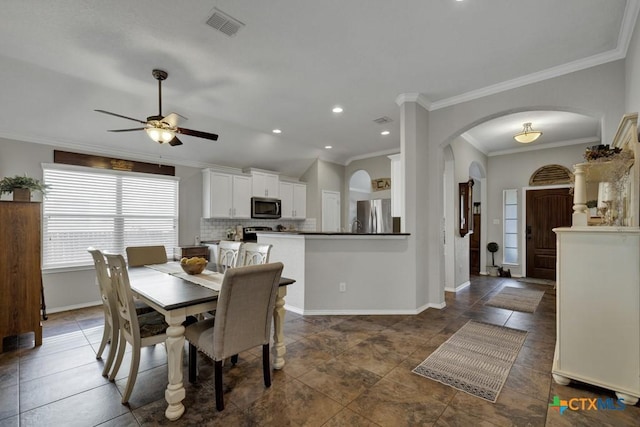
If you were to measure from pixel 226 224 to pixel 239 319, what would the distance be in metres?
4.37

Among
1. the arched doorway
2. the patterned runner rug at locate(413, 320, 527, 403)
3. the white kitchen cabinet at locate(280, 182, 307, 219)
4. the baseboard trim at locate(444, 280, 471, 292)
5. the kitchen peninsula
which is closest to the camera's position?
the patterned runner rug at locate(413, 320, 527, 403)

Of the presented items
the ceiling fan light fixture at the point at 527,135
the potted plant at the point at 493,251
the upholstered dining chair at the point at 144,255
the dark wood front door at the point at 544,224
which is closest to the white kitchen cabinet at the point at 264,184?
the upholstered dining chair at the point at 144,255

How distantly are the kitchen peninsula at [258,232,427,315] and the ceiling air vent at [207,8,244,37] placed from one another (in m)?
2.34

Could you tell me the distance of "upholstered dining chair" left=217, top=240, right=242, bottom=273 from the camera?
315cm

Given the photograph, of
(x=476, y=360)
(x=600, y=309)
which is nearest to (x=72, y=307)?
(x=476, y=360)

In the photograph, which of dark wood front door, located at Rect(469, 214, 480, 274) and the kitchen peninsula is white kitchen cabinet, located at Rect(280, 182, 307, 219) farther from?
dark wood front door, located at Rect(469, 214, 480, 274)

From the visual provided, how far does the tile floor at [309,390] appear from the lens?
1827mm

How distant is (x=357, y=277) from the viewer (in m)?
3.87

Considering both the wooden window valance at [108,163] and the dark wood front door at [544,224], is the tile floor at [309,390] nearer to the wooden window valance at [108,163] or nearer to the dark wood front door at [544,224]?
the wooden window valance at [108,163]

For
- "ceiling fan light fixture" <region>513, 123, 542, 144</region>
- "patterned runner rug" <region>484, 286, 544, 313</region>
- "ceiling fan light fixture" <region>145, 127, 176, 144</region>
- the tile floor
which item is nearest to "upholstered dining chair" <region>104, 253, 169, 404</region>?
the tile floor

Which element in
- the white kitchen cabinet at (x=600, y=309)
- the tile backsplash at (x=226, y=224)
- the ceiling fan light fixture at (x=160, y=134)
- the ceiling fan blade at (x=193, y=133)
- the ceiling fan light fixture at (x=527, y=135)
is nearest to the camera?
the white kitchen cabinet at (x=600, y=309)

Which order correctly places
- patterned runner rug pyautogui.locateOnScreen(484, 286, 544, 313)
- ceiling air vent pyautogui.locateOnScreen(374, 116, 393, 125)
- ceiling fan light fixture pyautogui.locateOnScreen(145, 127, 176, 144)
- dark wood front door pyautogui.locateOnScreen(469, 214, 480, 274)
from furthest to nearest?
1. dark wood front door pyautogui.locateOnScreen(469, 214, 480, 274)
2. ceiling air vent pyautogui.locateOnScreen(374, 116, 393, 125)
3. patterned runner rug pyautogui.locateOnScreen(484, 286, 544, 313)
4. ceiling fan light fixture pyautogui.locateOnScreen(145, 127, 176, 144)

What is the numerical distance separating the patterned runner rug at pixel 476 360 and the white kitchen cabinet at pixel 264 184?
453cm

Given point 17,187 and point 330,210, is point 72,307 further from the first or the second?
point 330,210
